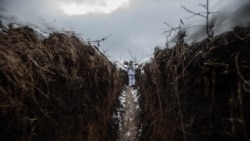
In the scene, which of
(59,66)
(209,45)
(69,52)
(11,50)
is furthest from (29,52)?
(209,45)

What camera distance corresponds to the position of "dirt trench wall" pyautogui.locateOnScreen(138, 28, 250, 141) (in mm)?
2848

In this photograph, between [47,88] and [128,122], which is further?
[128,122]

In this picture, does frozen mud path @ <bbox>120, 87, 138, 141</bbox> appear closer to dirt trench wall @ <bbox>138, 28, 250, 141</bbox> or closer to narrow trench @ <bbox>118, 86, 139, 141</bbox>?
narrow trench @ <bbox>118, 86, 139, 141</bbox>

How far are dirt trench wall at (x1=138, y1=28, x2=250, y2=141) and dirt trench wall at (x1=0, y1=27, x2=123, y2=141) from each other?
1.25 meters

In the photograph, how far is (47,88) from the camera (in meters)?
3.37

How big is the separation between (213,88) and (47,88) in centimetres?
156

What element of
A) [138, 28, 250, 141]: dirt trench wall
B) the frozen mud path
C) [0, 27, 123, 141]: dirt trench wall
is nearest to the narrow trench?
the frozen mud path

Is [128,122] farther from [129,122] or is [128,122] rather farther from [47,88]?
[47,88]

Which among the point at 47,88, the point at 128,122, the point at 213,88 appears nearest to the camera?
the point at 213,88

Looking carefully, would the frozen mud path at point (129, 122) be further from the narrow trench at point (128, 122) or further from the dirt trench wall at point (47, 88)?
the dirt trench wall at point (47, 88)

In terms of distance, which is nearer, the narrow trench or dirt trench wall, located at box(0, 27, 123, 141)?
dirt trench wall, located at box(0, 27, 123, 141)

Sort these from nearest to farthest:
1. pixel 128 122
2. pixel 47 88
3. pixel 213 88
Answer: pixel 213 88
pixel 47 88
pixel 128 122

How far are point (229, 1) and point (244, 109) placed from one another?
4.29ft

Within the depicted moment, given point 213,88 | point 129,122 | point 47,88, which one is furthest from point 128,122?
point 213,88
